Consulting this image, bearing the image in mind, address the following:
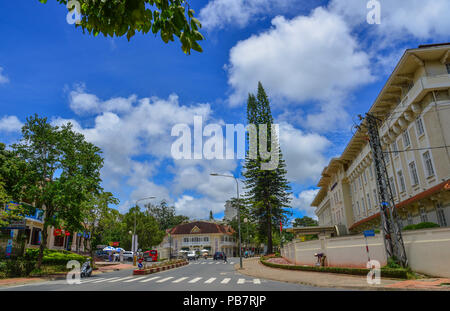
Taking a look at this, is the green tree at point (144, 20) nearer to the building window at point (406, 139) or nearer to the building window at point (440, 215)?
the building window at point (440, 215)

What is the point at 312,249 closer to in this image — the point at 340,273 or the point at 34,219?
the point at 340,273

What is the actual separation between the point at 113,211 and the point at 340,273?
2369 cm

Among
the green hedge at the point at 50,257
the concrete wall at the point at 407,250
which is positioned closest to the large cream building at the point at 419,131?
the concrete wall at the point at 407,250

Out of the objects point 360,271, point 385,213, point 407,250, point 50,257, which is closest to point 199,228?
point 50,257

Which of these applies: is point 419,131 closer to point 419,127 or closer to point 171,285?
point 419,127

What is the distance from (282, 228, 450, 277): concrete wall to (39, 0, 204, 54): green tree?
16.0 metres

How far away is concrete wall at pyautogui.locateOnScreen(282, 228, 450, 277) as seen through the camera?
1458 cm

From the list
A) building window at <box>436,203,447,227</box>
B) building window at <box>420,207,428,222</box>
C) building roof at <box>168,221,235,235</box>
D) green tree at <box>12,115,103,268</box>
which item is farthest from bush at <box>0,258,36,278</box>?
building roof at <box>168,221,235,235</box>

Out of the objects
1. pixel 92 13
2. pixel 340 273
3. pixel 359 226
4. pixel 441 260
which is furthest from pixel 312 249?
pixel 92 13

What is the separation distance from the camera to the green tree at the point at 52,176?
75.5 feet

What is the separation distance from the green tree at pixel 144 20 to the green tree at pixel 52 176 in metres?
21.2

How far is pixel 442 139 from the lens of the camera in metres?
19.9

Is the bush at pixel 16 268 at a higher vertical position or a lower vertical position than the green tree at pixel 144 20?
lower

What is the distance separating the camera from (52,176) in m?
24.5
